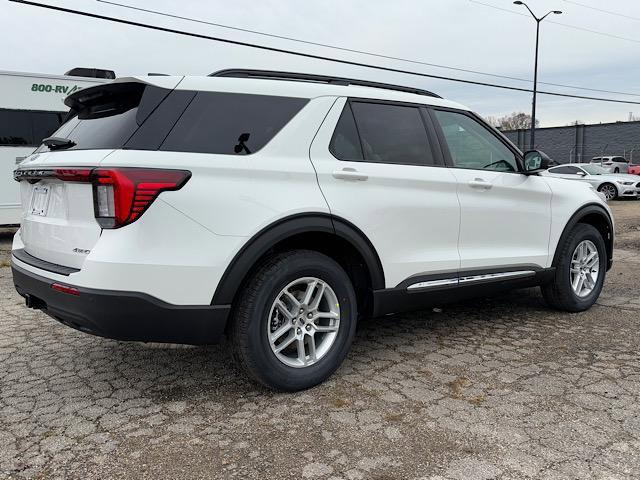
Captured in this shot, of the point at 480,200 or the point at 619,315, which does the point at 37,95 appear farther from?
the point at 619,315

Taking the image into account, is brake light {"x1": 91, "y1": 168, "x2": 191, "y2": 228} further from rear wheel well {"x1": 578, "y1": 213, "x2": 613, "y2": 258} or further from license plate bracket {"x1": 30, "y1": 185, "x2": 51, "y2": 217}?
rear wheel well {"x1": 578, "y1": 213, "x2": 613, "y2": 258}

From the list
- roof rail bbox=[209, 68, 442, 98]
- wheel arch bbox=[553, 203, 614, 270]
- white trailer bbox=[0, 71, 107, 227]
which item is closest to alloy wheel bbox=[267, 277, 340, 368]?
roof rail bbox=[209, 68, 442, 98]

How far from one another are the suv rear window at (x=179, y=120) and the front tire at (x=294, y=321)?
737 mm

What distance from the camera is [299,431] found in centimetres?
286

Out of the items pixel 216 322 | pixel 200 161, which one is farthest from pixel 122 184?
pixel 216 322

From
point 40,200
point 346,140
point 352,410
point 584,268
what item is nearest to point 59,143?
point 40,200

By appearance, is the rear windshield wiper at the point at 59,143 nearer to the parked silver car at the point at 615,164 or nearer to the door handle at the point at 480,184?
the door handle at the point at 480,184

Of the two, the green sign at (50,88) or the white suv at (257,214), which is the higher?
the green sign at (50,88)

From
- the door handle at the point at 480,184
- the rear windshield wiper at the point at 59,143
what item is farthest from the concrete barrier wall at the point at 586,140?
the rear windshield wiper at the point at 59,143

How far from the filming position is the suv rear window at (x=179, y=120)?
294 centimetres

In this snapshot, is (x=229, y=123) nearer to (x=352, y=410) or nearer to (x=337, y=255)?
(x=337, y=255)

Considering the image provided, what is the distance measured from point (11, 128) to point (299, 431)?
10.1 m

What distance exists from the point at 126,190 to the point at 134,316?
2.07 feet

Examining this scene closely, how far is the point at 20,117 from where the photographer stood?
1056 centimetres
